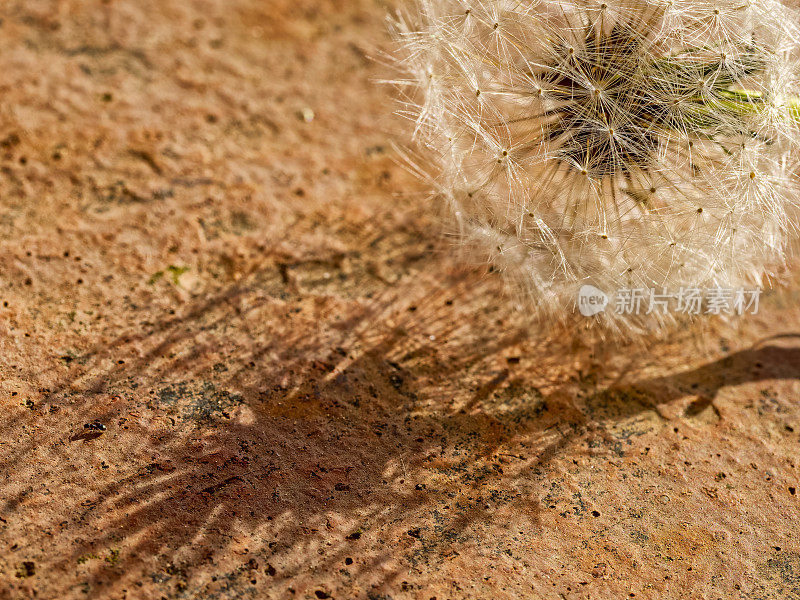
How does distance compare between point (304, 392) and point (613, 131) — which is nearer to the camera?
point (613, 131)

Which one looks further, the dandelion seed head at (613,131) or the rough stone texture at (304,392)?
the dandelion seed head at (613,131)

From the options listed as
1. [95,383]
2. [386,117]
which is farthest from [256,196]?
[95,383]

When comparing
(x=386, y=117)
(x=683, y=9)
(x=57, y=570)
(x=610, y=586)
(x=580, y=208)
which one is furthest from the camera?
(x=386, y=117)

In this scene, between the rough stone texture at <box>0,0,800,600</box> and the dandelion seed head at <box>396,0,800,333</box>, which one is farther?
the dandelion seed head at <box>396,0,800,333</box>

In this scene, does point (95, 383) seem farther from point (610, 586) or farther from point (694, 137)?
point (694, 137)

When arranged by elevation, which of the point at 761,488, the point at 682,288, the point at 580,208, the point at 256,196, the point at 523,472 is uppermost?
the point at 256,196
